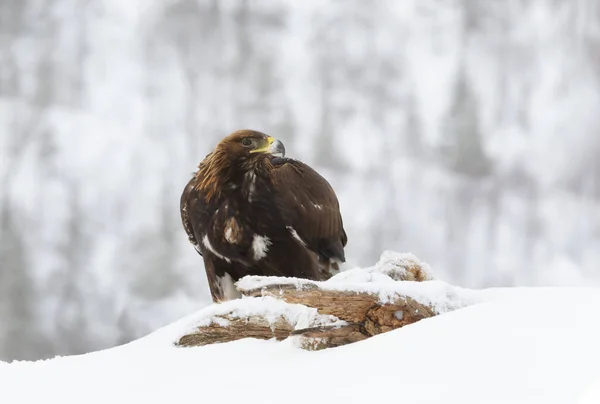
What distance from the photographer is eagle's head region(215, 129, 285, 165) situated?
290 inches

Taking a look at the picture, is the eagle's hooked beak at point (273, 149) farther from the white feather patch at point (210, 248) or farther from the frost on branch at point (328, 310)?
the frost on branch at point (328, 310)

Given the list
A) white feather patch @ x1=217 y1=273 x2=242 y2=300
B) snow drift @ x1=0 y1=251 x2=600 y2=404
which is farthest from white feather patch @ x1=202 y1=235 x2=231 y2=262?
snow drift @ x1=0 y1=251 x2=600 y2=404

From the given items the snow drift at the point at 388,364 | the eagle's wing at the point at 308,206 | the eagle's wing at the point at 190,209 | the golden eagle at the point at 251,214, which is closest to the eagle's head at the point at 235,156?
the golden eagle at the point at 251,214

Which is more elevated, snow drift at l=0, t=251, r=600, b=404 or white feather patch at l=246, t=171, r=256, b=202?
white feather patch at l=246, t=171, r=256, b=202

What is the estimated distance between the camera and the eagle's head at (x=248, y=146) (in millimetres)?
7355

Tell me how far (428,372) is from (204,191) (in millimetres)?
4287

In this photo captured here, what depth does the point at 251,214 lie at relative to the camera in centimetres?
723

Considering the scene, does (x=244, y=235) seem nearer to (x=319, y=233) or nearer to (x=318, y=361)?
(x=319, y=233)

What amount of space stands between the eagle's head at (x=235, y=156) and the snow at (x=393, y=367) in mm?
2340

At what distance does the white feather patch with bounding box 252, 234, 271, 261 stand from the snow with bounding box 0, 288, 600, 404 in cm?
200

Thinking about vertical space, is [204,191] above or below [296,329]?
above

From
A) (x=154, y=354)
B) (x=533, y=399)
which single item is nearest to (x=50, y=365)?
(x=154, y=354)

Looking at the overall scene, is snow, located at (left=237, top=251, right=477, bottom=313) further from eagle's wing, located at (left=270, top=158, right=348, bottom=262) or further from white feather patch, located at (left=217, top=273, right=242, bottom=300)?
white feather patch, located at (left=217, top=273, right=242, bottom=300)

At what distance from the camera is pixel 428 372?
350 cm
